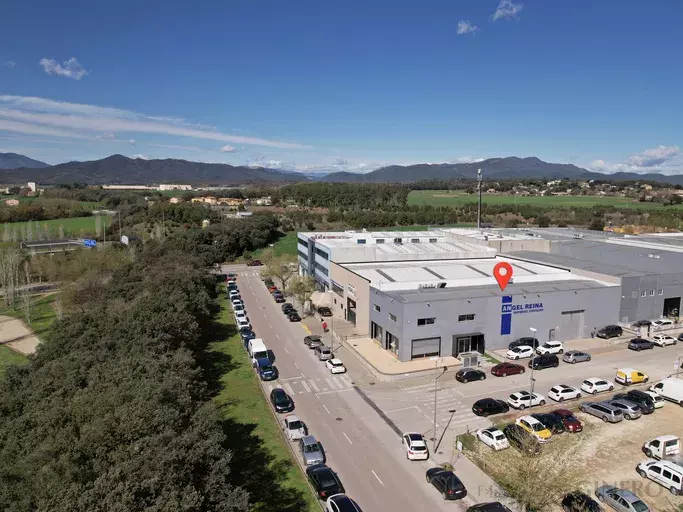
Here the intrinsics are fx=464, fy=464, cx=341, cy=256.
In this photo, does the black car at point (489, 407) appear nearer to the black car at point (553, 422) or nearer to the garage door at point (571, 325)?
the black car at point (553, 422)

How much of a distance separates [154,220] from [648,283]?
93.6m

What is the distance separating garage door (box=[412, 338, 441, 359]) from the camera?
3008 cm

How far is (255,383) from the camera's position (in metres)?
27.1

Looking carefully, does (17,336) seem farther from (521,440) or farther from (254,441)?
(521,440)

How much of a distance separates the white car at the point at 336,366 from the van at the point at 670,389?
16.9 metres

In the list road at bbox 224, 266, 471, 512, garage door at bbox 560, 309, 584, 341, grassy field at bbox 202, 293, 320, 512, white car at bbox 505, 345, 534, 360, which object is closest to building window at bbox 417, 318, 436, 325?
white car at bbox 505, 345, 534, 360

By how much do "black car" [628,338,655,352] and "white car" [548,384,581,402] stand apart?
10478mm

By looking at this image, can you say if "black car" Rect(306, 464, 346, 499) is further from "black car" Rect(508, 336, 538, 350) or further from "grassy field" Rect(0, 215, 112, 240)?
"grassy field" Rect(0, 215, 112, 240)

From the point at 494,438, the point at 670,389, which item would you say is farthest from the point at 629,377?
the point at 494,438

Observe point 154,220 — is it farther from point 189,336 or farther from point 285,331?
point 189,336

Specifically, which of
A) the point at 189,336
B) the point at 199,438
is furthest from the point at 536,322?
the point at 199,438

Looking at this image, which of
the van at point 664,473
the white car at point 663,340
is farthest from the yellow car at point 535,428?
the white car at point 663,340

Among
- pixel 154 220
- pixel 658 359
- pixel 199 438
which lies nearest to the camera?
pixel 199 438

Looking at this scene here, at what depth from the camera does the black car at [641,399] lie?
2289cm
